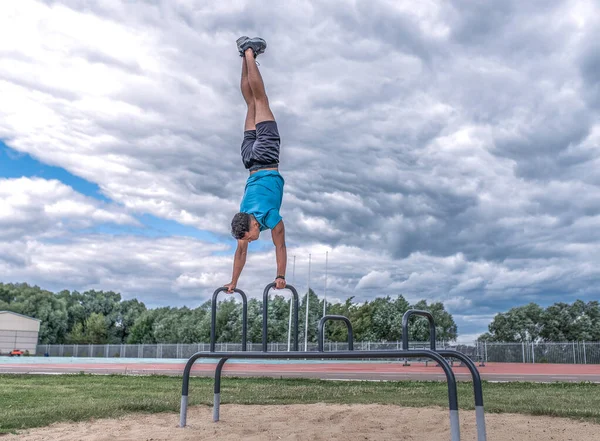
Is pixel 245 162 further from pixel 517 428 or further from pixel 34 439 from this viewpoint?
pixel 517 428

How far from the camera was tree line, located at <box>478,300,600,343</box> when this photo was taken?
127ft

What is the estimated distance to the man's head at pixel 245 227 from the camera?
5445 mm

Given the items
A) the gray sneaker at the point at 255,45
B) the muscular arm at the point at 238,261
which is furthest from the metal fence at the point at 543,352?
the gray sneaker at the point at 255,45

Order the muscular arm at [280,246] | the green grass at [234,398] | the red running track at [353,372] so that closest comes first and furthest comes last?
1. the muscular arm at [280,246]
2. the green grass at [234,398]
3. the red running track at [353,372]

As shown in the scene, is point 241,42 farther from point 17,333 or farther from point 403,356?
point 17,333

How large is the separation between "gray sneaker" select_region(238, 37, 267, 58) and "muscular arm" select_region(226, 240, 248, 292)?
6.29 feet

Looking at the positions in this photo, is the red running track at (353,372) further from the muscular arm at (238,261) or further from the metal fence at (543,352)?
the muscular arm at (238,261)

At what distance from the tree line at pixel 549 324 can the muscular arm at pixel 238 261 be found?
3590 centimetres

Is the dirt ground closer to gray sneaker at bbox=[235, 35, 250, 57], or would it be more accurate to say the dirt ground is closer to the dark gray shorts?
the dark gray shorts

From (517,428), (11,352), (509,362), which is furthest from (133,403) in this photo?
(11,352)

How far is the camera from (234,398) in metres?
9.70

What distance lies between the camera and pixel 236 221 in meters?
5.46

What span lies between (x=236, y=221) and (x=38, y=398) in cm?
667

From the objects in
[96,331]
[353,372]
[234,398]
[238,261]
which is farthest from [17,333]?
[238,261]
